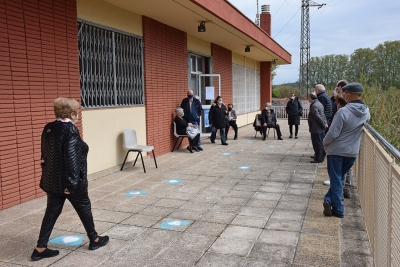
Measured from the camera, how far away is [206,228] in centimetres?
A: 413

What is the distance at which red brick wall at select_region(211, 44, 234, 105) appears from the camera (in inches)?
519

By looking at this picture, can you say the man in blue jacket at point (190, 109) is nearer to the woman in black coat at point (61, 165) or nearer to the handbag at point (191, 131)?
the handbag at point (191, 131)

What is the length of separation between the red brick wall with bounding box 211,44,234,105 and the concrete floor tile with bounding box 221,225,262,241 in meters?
9.44

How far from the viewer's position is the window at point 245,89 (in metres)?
16.2

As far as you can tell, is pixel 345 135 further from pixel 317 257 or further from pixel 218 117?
pixel 218 117

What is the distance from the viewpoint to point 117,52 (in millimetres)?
7465

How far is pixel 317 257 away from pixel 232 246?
0.79 metres

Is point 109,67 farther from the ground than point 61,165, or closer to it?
farther from the ground

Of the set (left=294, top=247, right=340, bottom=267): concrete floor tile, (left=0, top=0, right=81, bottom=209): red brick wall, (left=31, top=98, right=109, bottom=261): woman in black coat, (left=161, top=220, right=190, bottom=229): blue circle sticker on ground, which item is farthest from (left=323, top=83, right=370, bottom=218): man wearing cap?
(left=0, top=0, right=81, bottom=209): red brick wall

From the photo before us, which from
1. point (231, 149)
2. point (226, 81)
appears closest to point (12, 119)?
point (231, 149)

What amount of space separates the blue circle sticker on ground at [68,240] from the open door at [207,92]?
8.19 meters

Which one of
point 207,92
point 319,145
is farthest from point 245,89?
point 319,145

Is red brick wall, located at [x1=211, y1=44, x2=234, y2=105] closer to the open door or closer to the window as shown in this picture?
the open door

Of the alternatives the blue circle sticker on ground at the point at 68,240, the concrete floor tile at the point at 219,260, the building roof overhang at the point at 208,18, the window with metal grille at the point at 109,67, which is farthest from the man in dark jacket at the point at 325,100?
the blue circle sticker on ground at the point at 68,240
